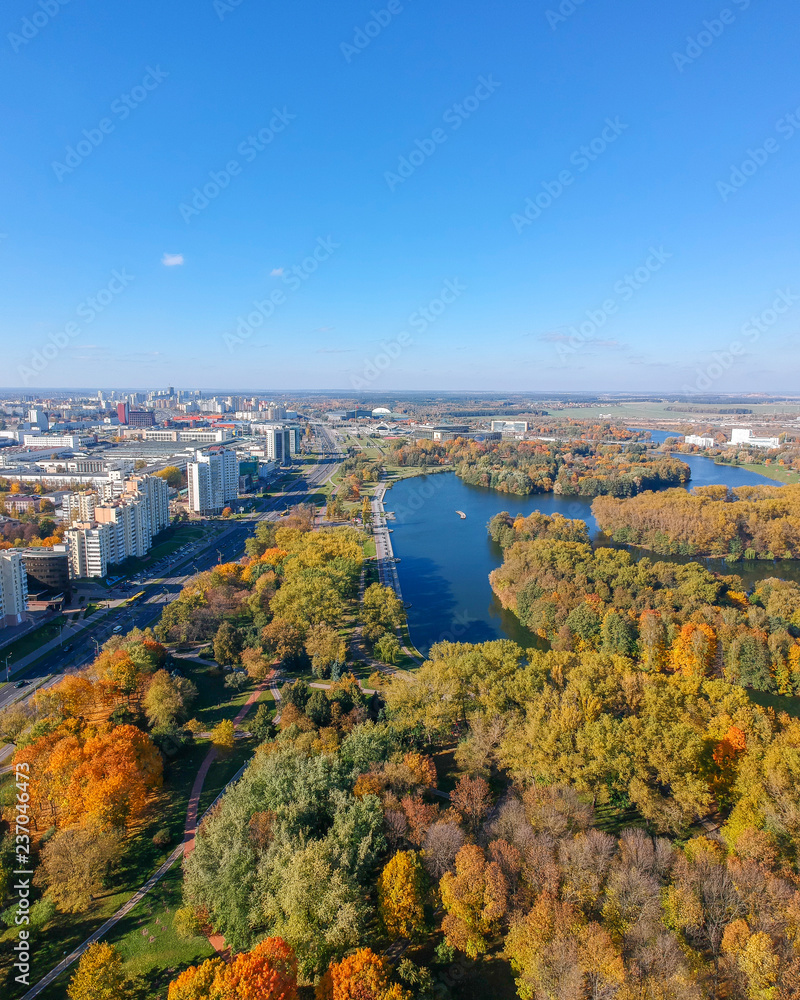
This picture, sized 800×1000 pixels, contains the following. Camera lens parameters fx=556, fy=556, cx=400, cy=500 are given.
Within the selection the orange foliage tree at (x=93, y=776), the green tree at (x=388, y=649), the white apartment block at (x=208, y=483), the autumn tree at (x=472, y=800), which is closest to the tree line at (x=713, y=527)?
the green tree at (x=388, y=649)

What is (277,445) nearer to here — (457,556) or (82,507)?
(82,507)

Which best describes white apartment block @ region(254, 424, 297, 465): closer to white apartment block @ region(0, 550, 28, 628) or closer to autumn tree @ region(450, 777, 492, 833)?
white apartment block @ region(0, 550, 28, 628)

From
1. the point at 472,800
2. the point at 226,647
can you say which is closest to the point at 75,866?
the point at 472,800

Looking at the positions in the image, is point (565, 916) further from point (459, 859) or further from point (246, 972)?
point (246, 972)

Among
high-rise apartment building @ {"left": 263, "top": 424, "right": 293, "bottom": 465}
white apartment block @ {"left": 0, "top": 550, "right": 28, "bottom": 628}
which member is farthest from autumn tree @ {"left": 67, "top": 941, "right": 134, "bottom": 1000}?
high-rise apartment building @ {"left": 263, "top": 424, "right": 293, "bottom": 465}

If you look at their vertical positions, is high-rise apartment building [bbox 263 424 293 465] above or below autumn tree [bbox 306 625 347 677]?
above

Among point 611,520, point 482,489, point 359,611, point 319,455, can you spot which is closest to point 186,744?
point 359,611
